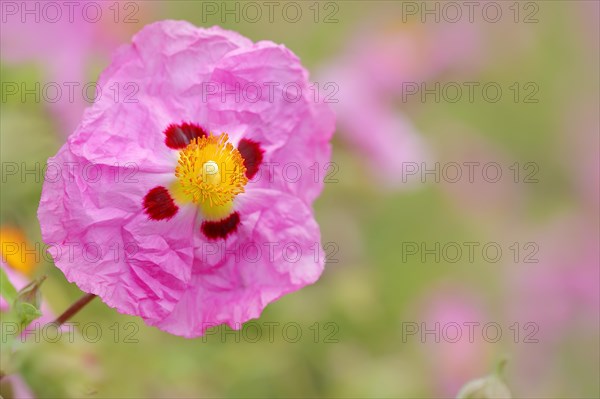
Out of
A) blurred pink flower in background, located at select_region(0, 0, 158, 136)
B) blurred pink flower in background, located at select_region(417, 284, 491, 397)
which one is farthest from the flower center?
blurred pink flower in background, located at select_region(417, 284, 491, 397)

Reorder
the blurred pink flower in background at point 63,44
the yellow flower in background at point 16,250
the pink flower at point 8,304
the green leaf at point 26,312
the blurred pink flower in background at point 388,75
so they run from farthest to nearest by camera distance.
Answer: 1. the blurred pink flower in background at point 388,75
2. the blurred pink flower in background at point 63,44
3. the yellow flower in background at point 16,250
4. the pink flower at point 8,304
5. the green leaf at point 26,312

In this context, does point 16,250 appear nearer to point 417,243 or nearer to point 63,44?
point 63,44

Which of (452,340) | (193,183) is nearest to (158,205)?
(193,183)

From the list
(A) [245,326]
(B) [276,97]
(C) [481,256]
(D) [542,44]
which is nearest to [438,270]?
(C) [481,256]

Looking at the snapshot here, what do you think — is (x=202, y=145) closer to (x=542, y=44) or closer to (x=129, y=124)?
(x=129, y=124)

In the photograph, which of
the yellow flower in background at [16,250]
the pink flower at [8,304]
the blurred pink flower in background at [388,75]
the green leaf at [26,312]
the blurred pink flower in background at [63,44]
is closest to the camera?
the green leaf at [26,312]

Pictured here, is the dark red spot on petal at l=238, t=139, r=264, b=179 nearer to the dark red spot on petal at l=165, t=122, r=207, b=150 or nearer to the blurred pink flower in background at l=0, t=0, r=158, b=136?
the dark red spot on petal at l=165, t=122, r=207, b=150

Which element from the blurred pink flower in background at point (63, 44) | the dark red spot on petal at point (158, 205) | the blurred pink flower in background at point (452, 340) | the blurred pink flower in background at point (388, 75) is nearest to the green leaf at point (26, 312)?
the dark red spot on petal at point (158, 205)

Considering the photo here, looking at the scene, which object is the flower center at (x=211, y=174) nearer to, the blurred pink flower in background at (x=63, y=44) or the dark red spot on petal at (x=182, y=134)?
the dark red spot on petal at (x=182, y=134)
